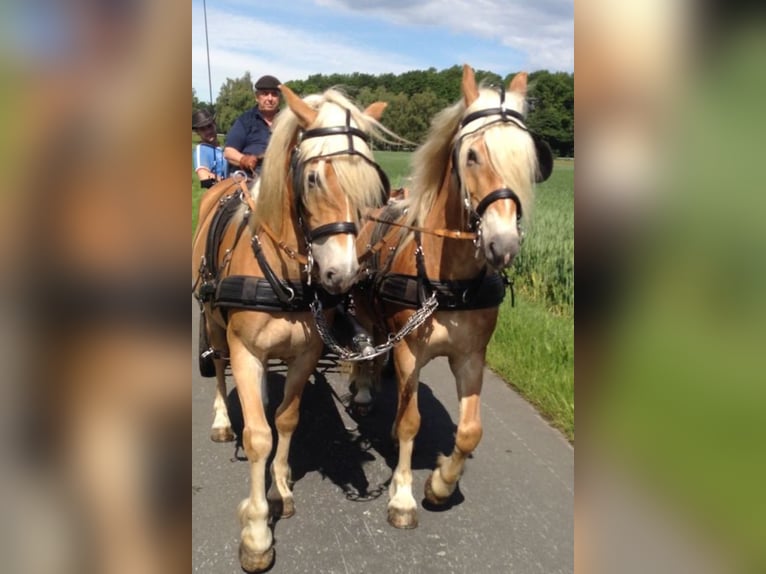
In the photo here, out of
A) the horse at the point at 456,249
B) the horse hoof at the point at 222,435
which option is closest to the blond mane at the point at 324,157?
the horse at the point at 456,249

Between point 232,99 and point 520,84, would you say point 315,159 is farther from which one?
point 232,99

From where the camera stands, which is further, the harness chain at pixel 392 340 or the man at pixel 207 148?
the man at pixel 207 148

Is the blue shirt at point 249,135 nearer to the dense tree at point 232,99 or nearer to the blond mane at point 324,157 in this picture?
the blond mane at point 324,157

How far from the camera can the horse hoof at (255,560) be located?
9.87ft

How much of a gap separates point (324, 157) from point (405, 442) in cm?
181
